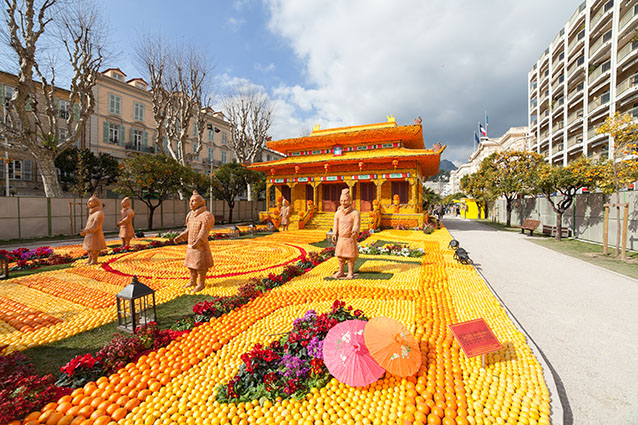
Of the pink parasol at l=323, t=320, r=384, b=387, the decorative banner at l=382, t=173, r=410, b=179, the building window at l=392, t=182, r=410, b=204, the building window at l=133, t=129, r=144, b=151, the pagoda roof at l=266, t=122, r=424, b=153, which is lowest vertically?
the pink parasol at l=323, t=320, r=384, b=387

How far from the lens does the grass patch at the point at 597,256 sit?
7754mm

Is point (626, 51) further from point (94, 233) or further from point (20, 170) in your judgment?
point (20, 170)

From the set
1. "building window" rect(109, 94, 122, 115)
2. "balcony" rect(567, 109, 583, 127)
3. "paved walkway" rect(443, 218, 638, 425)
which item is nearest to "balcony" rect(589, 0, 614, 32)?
"balcony" rect(567, 109, 583, 127)

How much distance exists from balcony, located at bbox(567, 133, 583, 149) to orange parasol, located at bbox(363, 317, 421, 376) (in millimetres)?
40553

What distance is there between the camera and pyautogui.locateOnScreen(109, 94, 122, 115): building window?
90.3ft

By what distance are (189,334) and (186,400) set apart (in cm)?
130

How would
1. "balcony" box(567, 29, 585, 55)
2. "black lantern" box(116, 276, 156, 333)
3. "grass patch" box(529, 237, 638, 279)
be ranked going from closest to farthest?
"black lantern" box(116, 276, 156, 333), "grass patch" box(529, 237, 638, 279), "balcony" box(567, 29, 585, 55)

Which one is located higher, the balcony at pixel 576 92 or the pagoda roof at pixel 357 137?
the balcony at pixel 576 92

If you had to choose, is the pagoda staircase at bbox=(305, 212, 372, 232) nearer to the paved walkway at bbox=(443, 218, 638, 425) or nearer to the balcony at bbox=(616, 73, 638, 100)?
the paved walkway at bbox=(443, 218, 638, 425)

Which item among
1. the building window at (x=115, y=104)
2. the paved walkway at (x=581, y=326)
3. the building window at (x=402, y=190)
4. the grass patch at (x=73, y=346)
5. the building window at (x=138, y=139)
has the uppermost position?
the building window at (x=115, y=104)

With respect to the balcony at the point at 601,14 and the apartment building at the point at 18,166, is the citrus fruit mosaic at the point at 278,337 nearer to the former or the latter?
the apartment building at the point at 18,166

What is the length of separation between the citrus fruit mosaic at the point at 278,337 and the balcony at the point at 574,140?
122 ft

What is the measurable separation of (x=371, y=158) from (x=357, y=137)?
3.39 metres

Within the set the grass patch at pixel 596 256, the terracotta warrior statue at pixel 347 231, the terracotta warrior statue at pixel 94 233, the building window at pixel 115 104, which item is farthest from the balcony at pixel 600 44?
the building window at pixel 115 104
